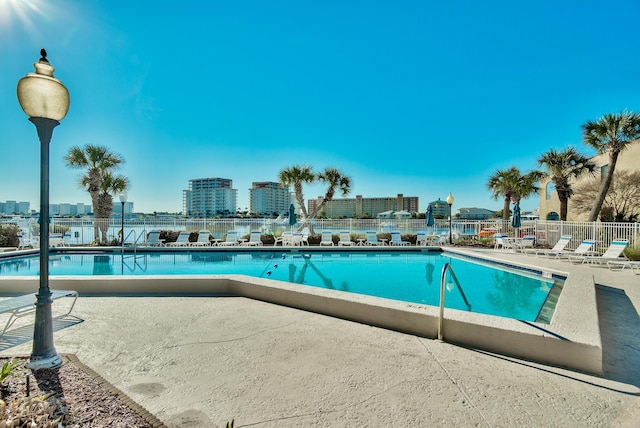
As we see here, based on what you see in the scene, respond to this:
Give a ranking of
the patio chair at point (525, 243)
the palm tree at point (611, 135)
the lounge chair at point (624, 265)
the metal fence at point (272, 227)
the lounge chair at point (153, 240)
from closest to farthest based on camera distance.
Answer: the lounge chair at point (624, 265)
the patio chair at point (525, 243)
the palm tree at point (611, 135)
the lounge chair at point (153, 240)
the metal fence at point (272, 227)

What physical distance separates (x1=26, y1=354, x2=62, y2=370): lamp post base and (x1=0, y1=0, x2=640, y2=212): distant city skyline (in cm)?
501

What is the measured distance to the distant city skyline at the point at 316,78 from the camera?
31.8 ft

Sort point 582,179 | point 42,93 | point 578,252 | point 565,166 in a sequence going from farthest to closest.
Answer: point 582,179 → point 565,166 → point 578,252 → point 42,93

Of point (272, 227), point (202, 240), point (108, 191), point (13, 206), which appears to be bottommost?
point (202, 240)

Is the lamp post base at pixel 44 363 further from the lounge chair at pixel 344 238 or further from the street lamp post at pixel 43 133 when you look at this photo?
the lounge chair at pixel 344 238

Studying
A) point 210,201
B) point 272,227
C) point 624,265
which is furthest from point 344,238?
point 210,201

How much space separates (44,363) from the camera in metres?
2.80

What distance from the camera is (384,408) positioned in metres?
2.26

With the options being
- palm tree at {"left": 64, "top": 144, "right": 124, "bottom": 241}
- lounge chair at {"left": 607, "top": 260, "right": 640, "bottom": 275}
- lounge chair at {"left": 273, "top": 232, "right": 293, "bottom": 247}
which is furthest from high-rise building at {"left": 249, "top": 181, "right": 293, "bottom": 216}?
lounge chair at {"left": 607, "top": 260, "right": 640, "bottom": 275}

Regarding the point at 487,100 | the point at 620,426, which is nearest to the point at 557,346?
the point at 620,426

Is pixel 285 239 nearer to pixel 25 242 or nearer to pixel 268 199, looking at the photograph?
pixel 25 242

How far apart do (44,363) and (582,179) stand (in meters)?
24.1

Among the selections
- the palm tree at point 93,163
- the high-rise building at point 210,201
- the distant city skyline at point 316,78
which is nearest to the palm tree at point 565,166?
the distant city skyline at point 316,78

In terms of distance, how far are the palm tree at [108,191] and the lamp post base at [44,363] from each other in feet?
56.5
